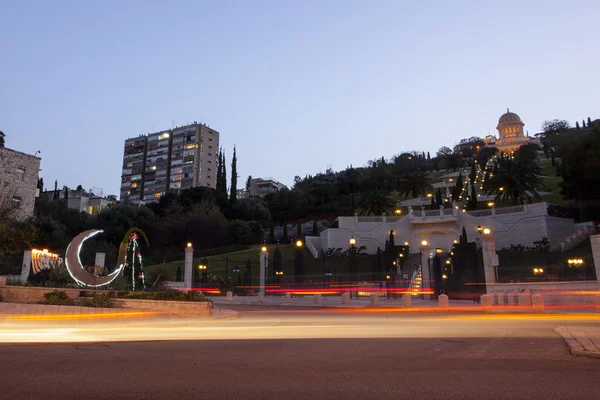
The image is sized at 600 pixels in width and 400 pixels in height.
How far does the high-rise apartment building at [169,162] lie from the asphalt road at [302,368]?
118 meters

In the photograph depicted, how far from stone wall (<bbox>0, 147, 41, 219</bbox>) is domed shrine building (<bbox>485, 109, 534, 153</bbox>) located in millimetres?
140036

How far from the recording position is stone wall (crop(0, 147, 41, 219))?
4666 centimetres

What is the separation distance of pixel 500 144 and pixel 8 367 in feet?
551

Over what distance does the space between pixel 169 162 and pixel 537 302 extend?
118130 mm

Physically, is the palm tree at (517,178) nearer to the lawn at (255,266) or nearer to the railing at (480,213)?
the railing at (480,213)

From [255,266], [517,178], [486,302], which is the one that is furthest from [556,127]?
[486,302]

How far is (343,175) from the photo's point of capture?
127 metres

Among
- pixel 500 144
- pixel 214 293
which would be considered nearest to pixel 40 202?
pixel 214 293

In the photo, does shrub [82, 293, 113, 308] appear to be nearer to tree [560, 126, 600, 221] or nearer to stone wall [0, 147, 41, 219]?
stone wall [0, 147, 41, 219]

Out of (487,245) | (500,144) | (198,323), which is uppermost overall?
(500,144)

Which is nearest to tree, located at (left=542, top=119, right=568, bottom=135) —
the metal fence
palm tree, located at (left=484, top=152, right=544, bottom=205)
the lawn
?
palm tree, located at (left=484, top=152, right=544, bottom=205)

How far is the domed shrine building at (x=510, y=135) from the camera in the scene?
15262 cm

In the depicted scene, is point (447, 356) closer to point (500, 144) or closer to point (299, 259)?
point (299, 259)

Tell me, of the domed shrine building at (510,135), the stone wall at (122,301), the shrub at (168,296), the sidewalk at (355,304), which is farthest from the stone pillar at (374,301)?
the domed shrine building at (510,135)
